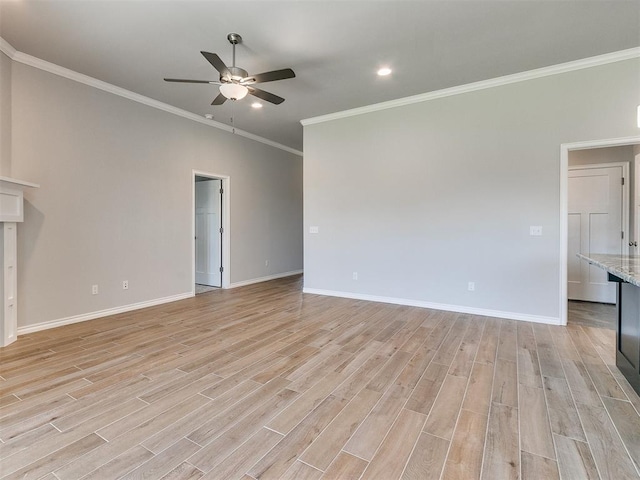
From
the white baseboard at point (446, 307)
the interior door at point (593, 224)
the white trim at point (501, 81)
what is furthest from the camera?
the interior door at point (593, 224)

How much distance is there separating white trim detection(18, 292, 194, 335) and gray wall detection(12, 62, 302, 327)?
5 centimetres

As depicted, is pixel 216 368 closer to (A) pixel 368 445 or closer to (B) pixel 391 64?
(A) pixel 368 445

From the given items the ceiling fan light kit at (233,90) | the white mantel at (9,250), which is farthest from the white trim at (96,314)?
the ceiling fan light kit at (233,90)

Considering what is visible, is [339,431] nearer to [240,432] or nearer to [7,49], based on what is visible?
[240,432]

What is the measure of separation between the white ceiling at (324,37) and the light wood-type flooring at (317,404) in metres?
2.99

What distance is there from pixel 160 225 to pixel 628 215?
22.7 feet

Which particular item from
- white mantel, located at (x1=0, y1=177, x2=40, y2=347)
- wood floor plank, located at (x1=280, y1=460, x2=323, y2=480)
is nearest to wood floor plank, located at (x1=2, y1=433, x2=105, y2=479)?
wood floor plank, located at (x1=280, y1=460, x2=323, y2=480)

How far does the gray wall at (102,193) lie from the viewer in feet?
10.9

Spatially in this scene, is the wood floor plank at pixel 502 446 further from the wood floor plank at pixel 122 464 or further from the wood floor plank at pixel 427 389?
the wood floor plank at pixel 122 464

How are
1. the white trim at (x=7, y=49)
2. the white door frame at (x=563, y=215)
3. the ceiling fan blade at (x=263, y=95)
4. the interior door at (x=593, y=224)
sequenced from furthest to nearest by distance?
1. the interior door at (x=593, y=224)
2. the white door frame at (x=563, y=215)
3. the ceiling fan blade at (x=263, y=95)
4. the white trim at (x=7, y=49)

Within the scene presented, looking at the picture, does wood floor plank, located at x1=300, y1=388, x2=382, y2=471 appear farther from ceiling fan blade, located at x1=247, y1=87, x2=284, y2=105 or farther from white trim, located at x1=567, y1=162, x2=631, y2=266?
white trim, located at x1=567, y1=162, x2=631, y2=266

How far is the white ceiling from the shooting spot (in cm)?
254

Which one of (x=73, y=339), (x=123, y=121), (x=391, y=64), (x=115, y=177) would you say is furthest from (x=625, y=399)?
(x=123, y=121)

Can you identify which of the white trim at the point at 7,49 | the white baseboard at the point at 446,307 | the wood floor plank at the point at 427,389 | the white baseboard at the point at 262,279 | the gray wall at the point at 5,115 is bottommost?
the wood floor plank at the point at 427,389
